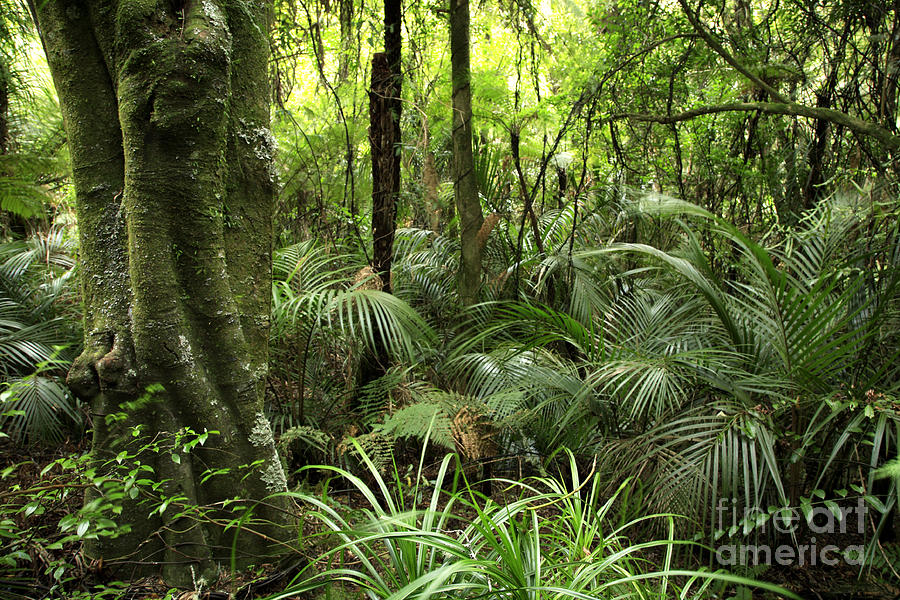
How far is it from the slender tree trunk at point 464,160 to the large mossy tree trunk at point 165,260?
5.91 feet

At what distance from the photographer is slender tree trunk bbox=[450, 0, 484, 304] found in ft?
10.9

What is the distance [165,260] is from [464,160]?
2262 millimetres

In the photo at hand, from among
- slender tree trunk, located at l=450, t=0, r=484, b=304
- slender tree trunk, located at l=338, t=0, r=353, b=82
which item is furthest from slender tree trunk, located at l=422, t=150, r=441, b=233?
slender tree trunk, located at l=450, t=0, r=484, b=304

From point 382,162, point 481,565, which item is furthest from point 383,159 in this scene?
point 481,565

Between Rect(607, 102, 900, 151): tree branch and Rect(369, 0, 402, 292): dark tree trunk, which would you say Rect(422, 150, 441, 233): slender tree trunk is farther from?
Rect(607, 102, 900, 151): tree branch

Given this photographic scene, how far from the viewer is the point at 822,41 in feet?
12.1

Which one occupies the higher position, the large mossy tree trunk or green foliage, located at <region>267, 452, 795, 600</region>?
the large mossy tree trunk

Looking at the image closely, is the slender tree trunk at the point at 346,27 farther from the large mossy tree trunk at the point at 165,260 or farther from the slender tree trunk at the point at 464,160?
the large mossy tree trunk at the point at 165,260

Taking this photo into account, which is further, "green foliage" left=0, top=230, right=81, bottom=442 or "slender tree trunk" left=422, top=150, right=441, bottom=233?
"slender tree trunk" left=422, top=150, right=441, bottom=233

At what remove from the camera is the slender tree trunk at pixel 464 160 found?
3.34 meters

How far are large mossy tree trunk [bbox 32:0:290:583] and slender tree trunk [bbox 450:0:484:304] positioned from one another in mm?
1803

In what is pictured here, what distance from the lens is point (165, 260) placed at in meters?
1.58

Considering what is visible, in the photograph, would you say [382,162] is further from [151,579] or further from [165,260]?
[151,579]

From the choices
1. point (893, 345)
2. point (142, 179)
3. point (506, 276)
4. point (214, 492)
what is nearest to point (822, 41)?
point (893, 345)
